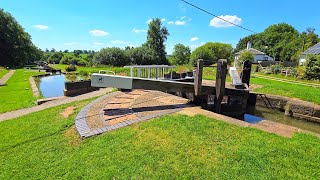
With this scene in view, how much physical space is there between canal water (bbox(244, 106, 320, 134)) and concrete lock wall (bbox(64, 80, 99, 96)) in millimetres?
7154

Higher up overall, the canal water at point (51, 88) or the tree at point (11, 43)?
the tree at point (11, 43)

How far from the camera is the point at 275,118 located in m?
6.89

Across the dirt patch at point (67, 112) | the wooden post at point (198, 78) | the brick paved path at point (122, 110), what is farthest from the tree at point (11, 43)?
the wooden post at point (198, 78)

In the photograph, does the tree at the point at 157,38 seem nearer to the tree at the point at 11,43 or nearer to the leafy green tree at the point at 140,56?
the leafy green tree at the point at 140,56

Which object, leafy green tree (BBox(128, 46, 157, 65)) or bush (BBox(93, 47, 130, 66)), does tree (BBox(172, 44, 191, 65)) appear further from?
bush (BBox(93, 47, 130, 66))

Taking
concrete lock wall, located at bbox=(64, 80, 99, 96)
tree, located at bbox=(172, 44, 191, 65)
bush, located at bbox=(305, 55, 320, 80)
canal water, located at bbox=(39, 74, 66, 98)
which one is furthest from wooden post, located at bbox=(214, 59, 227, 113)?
tree, located at bbox=(172, 44, 191, 65)

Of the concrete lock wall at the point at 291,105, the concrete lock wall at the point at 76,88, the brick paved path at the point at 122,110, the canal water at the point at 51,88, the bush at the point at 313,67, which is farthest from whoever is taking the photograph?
the bush at the point at 313,67

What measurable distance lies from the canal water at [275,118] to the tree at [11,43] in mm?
43630

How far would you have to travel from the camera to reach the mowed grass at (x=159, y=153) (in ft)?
8.75

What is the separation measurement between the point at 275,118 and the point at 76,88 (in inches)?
325

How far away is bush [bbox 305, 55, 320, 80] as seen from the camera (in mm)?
15375

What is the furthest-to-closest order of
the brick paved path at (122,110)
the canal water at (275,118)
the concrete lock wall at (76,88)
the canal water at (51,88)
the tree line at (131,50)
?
1. the tree line at (131,50)
2. the canal water at (51,88)
3. the concrete lock wall at (76,88)
4. the canal water at (275,118)
5. the brick paved path at (122,110)

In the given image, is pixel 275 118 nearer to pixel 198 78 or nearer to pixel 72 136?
pixel 198 78

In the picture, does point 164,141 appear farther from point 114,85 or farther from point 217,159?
point 114,85
